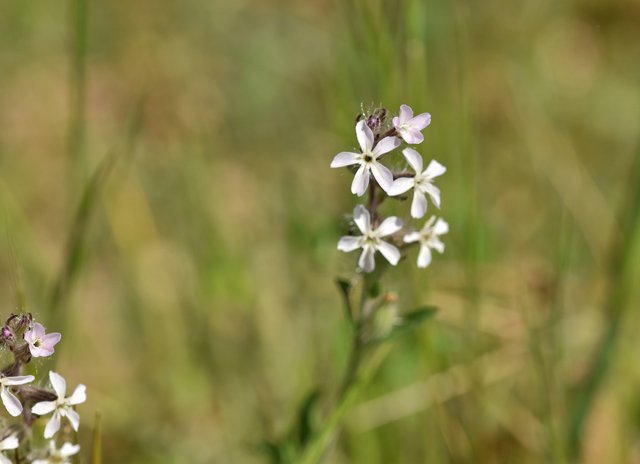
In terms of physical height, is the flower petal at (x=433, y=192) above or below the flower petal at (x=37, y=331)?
above

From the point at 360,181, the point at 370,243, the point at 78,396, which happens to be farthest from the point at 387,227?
the point at 78,396

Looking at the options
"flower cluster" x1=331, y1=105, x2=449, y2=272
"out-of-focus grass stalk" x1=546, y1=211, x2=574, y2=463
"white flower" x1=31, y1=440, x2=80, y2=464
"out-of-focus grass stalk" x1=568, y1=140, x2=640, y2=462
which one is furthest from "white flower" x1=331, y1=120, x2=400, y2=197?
"out-of-focus grass stalk" x1=568, y1=140, x2=640, y2=462

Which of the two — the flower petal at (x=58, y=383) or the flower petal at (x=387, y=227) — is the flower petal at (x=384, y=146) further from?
the flower petal at (x=58, y=383)

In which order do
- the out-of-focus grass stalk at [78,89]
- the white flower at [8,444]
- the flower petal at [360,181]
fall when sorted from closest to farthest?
the white flower at [8,444] → the flower petal at [360,181] → the out-of-focus grass stalk at [78,89]

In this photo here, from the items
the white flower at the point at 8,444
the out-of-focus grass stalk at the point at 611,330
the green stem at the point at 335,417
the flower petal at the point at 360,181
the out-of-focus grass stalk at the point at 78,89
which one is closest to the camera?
the white flower at the point at 8,444

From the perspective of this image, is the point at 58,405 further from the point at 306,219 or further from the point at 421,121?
the point at 306,219

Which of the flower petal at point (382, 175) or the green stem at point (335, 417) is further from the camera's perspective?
the green stem at point (335, 417)

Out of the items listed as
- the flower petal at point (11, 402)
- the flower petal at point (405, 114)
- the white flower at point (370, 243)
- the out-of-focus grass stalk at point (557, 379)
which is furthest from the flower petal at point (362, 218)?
the out-of-focus grass stalk at point (557, 379)
